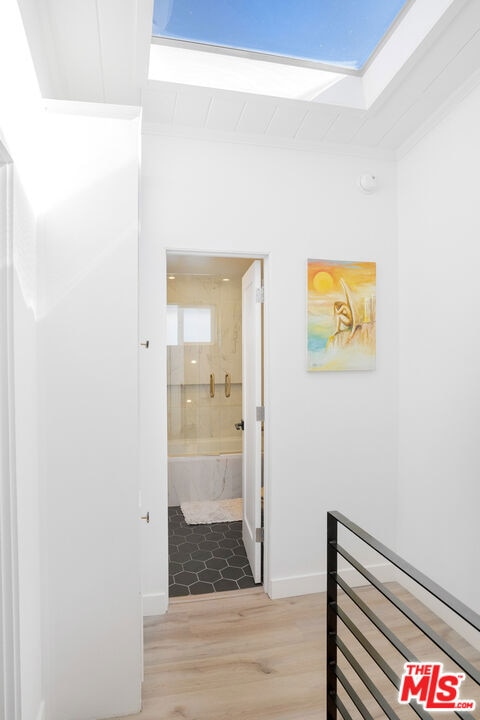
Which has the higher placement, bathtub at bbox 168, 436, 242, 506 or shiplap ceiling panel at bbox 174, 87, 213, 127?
shiplap ceiling panel at bbox 174, 87, 213, 127

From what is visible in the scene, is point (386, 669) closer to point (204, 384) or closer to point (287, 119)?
point (287, 119)

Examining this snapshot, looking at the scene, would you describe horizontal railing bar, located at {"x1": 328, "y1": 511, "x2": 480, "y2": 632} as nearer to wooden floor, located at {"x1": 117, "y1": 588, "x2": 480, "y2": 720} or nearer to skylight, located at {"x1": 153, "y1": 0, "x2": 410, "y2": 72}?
wooden floor, located at {"x1": 117, "y1": 588, "x2": 480, "y2": 720}

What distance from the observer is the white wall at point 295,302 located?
239 cm

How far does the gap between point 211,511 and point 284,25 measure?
11.9 feet

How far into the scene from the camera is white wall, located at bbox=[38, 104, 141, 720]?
1.66 meters

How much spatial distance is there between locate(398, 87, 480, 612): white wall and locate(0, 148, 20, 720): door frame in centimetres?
203

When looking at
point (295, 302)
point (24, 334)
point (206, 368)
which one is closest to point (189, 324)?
point (206, 368)

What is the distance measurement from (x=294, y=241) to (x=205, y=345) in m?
2.45

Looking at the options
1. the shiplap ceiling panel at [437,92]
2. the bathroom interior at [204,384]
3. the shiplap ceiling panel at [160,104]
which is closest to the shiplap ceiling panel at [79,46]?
the shiplap ceiling panel at [160,104]

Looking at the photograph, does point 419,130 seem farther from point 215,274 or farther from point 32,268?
point 215,274

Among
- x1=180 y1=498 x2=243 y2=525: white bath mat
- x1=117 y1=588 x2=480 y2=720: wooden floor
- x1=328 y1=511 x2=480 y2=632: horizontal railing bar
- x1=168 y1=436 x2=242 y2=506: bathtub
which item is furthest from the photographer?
x1=168 y1=436 x2=242 y2=506: bathtub

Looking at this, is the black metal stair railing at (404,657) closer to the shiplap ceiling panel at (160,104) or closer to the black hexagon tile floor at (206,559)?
the black hexagon tile floor at (206,559)

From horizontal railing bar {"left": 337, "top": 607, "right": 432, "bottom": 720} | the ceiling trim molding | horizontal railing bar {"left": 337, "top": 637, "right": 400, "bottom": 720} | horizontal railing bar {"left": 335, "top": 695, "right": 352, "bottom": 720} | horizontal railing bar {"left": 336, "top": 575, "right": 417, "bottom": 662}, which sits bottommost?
horizontal railing bar {"left": 335, "top": 695, "right": 352, "bottom": 720}

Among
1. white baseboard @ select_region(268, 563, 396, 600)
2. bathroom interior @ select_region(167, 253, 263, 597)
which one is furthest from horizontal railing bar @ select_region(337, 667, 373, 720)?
bathroom interior @ select_region(167, 253, 263, 597)
